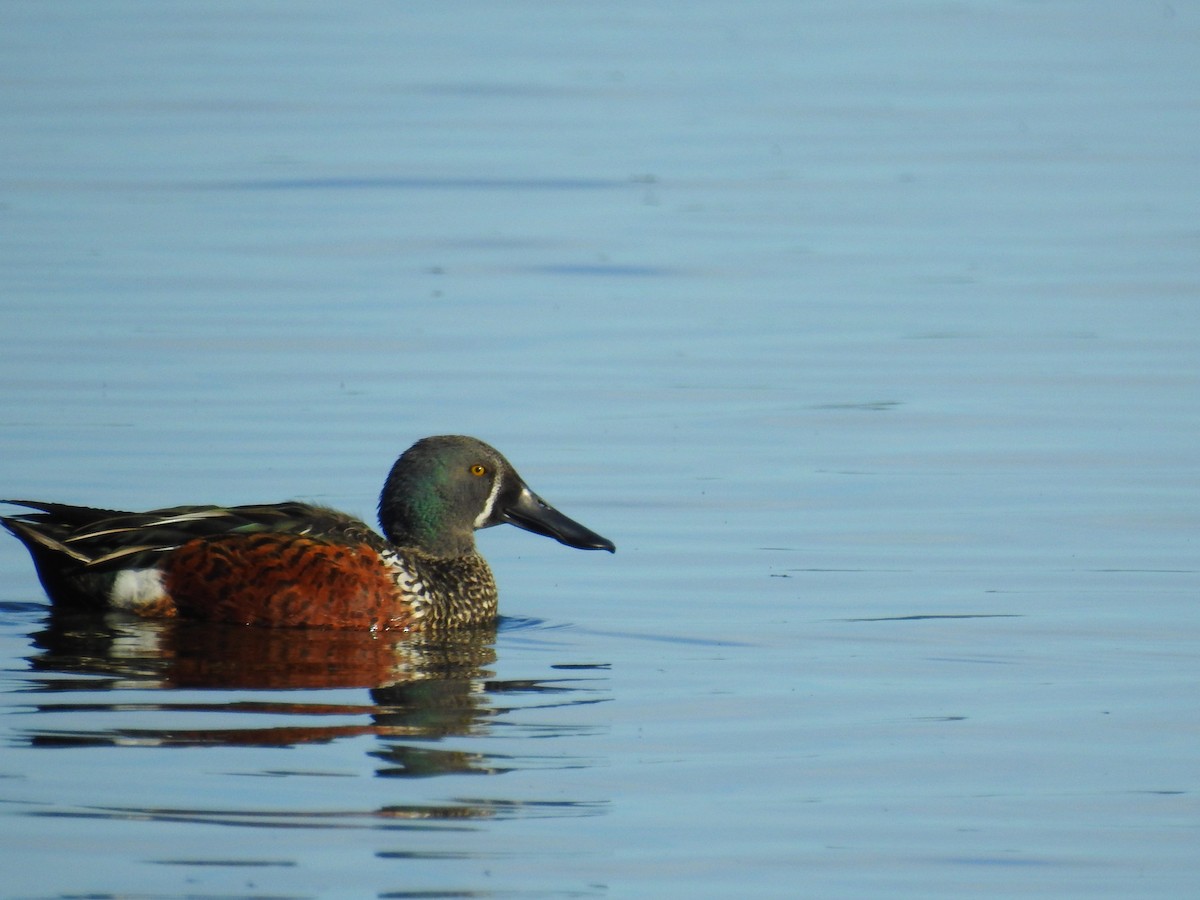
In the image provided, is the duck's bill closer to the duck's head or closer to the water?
the duck's head

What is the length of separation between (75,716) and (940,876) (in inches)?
104

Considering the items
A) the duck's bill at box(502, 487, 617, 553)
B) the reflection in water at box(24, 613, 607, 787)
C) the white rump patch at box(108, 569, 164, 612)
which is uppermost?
the duck's bill at box(502, 487, 617, 553)

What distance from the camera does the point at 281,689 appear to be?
25.0ft

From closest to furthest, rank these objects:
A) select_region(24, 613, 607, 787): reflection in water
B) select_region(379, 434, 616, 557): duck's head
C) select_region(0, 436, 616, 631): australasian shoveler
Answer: select_region(24, 613, 607, 787): reflection in water, select_region(0, 436, 616, 631): australasian shoveler, select_region(379, 434, 616, 557): duck's head

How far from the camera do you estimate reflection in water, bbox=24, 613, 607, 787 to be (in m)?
6.83

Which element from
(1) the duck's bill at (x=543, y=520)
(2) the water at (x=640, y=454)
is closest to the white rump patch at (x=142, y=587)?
(2) the water at (x=640, y=454)

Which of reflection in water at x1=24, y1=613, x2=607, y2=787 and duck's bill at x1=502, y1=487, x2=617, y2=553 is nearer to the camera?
reflection in water at x1=24, y1=613, x2=607, y2=787

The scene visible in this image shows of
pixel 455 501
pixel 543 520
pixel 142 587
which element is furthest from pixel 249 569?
pixel 543 520

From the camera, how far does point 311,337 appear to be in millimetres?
13812

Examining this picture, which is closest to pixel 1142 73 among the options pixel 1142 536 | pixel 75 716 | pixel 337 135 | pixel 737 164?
pixel 737 164

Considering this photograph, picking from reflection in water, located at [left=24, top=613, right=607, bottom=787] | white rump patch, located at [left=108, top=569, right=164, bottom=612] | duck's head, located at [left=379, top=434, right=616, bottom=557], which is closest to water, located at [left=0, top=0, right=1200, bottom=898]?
reflection in water, located at [left=24, top=613, right=607, bottom=787]

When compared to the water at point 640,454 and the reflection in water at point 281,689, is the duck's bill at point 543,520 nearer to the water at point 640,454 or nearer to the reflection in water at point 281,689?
the water at point 640,454

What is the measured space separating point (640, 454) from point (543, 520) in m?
1.89

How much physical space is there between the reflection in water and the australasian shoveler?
93mm
